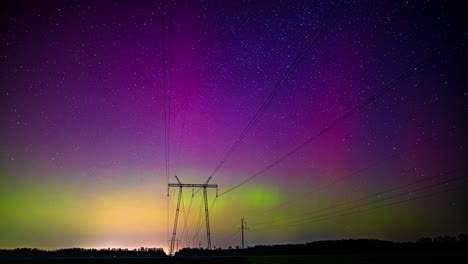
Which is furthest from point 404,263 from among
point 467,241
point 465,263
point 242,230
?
point 242,230

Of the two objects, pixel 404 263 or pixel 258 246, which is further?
pixel 258 246

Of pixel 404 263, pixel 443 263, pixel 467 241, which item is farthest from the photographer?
pixel 467 241

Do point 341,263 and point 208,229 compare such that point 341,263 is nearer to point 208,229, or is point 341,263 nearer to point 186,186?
point 208,229

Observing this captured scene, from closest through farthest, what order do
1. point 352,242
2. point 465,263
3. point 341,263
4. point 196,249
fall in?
point 465,263 → point 341,263 → point 352,242 → point 196,249

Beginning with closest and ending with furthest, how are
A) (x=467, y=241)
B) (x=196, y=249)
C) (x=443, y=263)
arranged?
(x=443, y=263)
(x=467, y=241)
(x=196, y=249)

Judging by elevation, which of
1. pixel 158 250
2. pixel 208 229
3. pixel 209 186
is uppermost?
pixel 209 186

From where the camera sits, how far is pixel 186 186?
59.7 metres

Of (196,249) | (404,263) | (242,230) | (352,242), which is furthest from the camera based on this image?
(196,249)

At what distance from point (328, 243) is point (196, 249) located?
6388 cm

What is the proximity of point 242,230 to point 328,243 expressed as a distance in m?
47.7

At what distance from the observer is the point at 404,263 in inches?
1458

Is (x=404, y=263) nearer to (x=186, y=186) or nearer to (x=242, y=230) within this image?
(x=186, y=186)

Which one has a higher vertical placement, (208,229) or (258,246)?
(208,229)

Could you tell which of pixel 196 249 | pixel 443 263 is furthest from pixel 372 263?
pixel 196 249
